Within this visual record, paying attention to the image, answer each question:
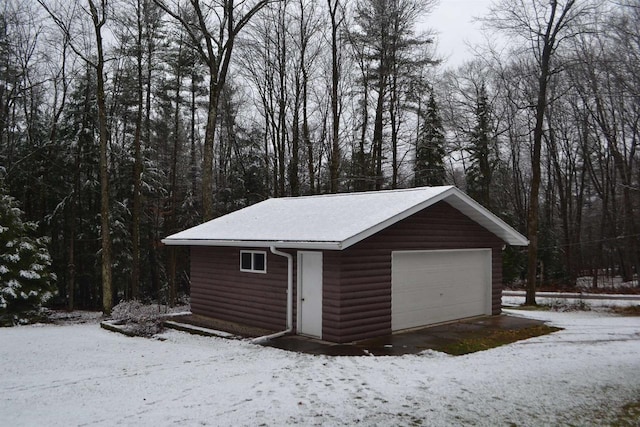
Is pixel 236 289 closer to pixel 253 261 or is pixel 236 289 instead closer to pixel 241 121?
pixel 253 261

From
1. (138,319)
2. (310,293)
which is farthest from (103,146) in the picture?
(310,293)

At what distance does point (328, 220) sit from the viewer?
1148 cm

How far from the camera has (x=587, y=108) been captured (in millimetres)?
27219

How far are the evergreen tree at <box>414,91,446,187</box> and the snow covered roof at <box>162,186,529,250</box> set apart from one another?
1375cm

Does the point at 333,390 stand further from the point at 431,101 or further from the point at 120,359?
the point at 431,101

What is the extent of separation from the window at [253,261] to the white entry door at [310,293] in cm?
125

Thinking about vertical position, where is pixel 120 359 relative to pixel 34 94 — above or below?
below

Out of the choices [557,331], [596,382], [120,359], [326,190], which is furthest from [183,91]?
[596,382]

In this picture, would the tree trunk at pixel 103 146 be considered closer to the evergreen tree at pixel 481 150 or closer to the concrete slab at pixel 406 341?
the concrete slab at pixel 406 341

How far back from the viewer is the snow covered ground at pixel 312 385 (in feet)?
19.5

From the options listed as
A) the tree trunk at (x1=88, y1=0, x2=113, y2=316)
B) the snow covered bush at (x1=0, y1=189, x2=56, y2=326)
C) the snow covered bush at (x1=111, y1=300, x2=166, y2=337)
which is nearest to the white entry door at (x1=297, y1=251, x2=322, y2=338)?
the snow covered bush at (x1=111, y1=300, x2=166, y2=337)

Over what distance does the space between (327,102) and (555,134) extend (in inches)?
577

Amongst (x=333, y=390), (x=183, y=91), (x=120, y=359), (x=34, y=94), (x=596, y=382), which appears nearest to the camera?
(x=333, y=390)

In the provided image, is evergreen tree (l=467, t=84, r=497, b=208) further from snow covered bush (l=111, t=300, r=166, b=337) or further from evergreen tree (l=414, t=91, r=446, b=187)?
snow covered bush (l=111, t=300, r=166, b=337)
